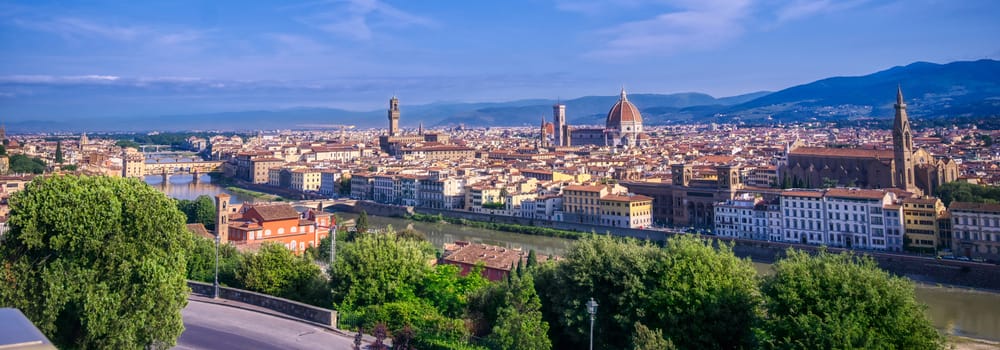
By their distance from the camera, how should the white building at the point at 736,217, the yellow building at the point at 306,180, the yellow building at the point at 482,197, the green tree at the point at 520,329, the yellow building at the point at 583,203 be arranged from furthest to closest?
1. the yellow building at the point at 306,180
2. the yellow building at the point at 482,197
3. the yellow building at the point at 583,203
4. the white building at the point at 736,217
5. the green tree at the point at 520,329

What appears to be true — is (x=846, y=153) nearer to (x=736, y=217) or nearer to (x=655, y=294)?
(x=736, y=217)

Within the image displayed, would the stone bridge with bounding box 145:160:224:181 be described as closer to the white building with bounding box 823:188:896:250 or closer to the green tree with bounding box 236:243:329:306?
the white building with bounding box 823:188:896:250

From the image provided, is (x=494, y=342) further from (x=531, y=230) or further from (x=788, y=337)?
(x=531, y=230)

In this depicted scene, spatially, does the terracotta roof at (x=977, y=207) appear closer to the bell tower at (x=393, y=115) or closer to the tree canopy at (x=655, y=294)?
the tree canopy at (x=655, y=294)

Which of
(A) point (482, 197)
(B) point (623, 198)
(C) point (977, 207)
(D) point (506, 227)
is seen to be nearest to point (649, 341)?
(C) point (977, 207)

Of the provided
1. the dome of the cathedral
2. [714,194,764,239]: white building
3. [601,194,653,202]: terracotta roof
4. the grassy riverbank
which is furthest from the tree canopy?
the dome of the cathedral

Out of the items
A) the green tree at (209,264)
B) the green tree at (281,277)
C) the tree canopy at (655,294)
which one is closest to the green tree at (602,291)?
the tree canopy at (655,294)
